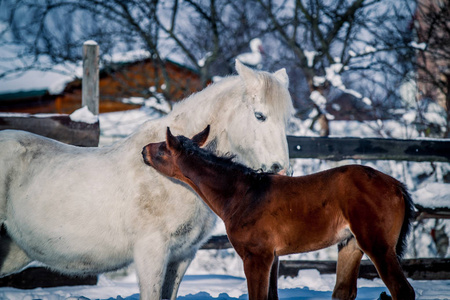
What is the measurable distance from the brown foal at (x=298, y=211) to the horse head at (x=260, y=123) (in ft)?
0.53

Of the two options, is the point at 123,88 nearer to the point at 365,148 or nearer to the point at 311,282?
the point at 365,148

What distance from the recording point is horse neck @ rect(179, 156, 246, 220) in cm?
339

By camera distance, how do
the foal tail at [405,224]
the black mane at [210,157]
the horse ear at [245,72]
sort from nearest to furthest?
the foal tail at [405,224]
the black mane at [210,157]
the horse ear at [245,72]

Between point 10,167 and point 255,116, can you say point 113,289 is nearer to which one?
point 10,167

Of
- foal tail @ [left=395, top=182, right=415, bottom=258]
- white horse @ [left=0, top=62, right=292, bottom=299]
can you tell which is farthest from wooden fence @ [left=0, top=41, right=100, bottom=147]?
foal tail @ [left=395, top=182, right=415, bottom=258]

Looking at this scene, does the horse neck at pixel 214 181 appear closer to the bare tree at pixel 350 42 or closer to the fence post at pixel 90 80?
the fence post at pixel 90 80

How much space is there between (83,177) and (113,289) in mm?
1980

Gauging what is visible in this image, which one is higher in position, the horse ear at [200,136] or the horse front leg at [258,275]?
the horse ear at [200,136]

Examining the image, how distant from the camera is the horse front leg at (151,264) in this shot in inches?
129

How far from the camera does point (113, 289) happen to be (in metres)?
5.13

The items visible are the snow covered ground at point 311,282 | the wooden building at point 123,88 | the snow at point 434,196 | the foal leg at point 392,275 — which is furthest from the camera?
the wooden building at point 123,88

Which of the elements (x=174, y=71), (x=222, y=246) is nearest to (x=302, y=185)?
(x=222, y=246)

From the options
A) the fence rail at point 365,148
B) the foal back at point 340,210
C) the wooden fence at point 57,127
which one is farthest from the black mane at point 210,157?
the fence rail at point 365,148

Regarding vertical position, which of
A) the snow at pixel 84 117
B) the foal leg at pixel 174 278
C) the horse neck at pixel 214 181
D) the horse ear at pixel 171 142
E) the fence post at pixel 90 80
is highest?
the fence post at pixel 90 80
